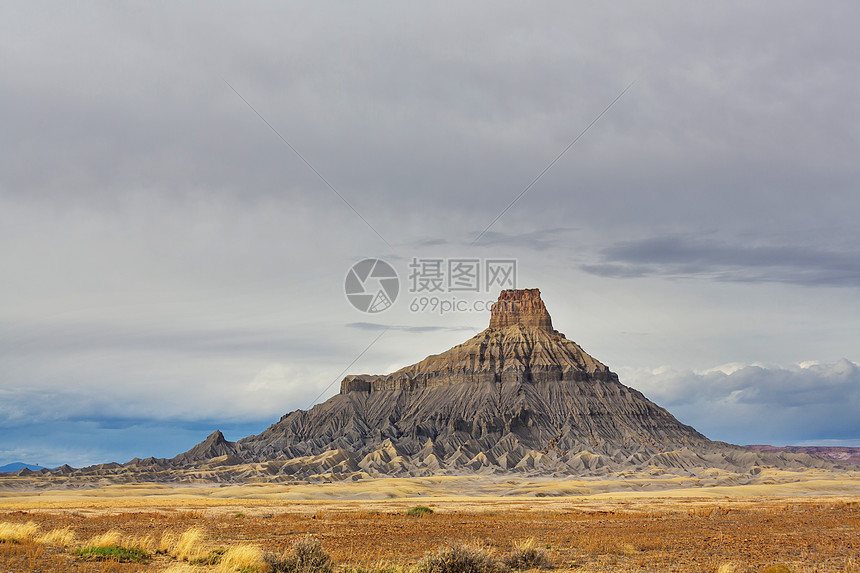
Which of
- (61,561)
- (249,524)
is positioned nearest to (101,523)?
(249,524)

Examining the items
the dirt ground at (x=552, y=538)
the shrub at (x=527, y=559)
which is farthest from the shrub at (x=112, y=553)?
the shrub at (x=527, y=559)

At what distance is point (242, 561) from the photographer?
2133 centimetres

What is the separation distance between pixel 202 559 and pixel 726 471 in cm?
17089

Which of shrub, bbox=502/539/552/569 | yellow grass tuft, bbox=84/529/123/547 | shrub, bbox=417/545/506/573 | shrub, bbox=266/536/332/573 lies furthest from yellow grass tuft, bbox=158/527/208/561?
shrub, bbox=502/539/552/569

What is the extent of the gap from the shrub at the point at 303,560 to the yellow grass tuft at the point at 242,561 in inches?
15.1

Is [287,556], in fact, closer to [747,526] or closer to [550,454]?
[747,526]

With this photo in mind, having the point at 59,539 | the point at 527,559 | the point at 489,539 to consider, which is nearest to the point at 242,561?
the point at 527,559

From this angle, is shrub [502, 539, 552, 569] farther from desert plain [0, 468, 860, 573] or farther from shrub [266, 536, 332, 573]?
shrub [266, 536, 332, 573]

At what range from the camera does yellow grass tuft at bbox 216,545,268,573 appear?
2088 centimetres

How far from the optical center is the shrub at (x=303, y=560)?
21078 millimetres

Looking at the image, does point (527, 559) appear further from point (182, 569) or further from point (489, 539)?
point (182, 569)

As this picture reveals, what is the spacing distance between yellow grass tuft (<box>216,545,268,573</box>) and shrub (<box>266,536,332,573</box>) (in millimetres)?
382

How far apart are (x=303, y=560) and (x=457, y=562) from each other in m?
4.39

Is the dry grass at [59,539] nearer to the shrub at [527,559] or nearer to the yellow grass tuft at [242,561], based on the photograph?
the yellow grass tuft at [242,561]
